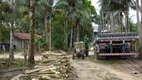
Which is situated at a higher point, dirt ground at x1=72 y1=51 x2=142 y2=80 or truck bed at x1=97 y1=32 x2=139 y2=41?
truck bed at x1=97 y1=32 x2=139 y2=41

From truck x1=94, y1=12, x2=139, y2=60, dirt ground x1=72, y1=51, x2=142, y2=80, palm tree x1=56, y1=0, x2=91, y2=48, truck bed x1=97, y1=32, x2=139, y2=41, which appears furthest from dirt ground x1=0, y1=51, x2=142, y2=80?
palm tree x1=56, y1=0, x2=91, y2=48

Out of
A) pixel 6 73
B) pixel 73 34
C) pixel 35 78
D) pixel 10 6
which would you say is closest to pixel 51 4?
pixel 73 34

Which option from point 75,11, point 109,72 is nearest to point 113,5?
point 75,11

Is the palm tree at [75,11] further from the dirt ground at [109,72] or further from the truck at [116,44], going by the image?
the dirt ground at [109,72]

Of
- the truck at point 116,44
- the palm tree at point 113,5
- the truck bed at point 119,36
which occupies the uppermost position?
the palm tree at point 113,5

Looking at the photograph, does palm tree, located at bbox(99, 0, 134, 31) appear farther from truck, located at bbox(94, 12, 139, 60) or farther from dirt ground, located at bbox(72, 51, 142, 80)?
dirt ground, located at bbox(72, 51, 142, 80)

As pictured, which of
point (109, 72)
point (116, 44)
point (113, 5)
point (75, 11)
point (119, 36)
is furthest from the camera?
point (75, 11)

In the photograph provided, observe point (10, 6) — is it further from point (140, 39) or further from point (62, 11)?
point (62, 11)

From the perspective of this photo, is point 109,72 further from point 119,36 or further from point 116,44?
point 119,36

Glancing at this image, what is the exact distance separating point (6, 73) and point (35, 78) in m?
6.38

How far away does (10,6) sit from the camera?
27.2 m

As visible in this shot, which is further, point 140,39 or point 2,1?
point 2,1

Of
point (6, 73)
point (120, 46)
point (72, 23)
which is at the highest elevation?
point (72, 23)

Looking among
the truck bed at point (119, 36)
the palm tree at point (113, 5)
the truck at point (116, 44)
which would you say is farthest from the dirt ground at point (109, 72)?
the palm tree at point (113, 5)
